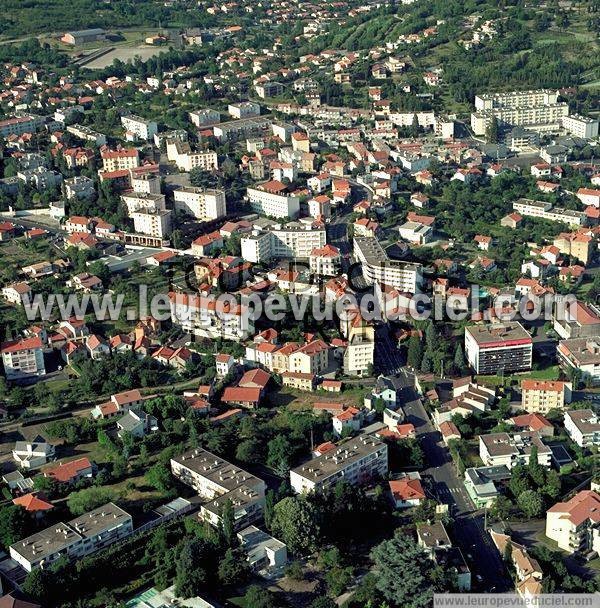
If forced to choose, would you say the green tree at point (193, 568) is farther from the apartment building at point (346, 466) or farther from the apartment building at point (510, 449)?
the apartment building at point (510, 449)

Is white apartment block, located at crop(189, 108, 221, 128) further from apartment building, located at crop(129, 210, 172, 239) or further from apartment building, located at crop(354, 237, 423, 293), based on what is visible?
apartment building, located at crop(354, 237, 423, 293)

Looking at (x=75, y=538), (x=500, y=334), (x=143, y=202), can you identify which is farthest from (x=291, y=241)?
(x=75, y=538)

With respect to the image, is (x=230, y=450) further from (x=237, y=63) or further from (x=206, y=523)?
(x=237, y=63)

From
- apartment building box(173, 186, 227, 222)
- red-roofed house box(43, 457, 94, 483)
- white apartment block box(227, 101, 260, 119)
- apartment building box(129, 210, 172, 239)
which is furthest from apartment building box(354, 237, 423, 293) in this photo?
white apartment block box(227, 101, 260, 119)

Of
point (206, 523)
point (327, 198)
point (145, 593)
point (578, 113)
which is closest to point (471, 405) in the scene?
point (206, 523)

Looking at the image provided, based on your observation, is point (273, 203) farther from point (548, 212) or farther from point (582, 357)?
point (582, 357)

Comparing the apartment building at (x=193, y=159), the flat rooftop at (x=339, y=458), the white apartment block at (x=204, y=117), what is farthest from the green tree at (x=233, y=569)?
the white apartment block at (x=204, y=117)

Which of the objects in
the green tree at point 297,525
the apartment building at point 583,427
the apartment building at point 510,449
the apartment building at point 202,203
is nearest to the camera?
the green tree at point 297,525
